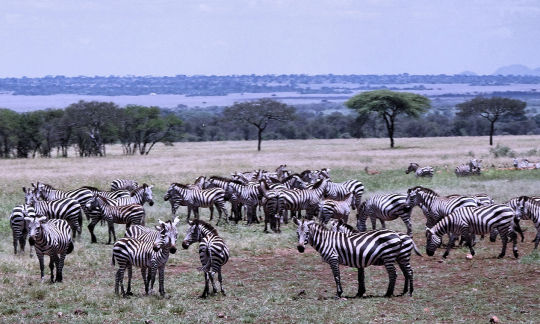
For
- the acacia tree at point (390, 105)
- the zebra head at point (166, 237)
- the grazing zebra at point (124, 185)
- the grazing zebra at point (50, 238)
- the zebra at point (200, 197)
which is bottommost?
the grazing zebra at point (124, 185)

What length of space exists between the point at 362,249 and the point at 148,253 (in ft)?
13.0

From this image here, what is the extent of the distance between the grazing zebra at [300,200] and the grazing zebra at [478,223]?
19.1ft

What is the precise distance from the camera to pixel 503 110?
72.5m

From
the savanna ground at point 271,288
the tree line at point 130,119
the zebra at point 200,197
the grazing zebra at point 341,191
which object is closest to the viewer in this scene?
the savanna ground at point 271,288

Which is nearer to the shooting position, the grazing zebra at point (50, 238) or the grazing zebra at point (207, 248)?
the grazing zebra at point (207, 248)

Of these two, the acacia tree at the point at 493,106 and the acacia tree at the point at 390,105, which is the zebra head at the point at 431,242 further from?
the acacia tree at the point at 493,106

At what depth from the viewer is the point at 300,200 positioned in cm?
2275

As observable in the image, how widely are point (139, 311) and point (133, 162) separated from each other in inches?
1597

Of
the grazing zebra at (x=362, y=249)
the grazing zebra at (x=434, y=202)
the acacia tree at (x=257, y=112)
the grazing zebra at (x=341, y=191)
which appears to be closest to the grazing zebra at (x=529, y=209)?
the grazing zebra at (x=434, y=202)

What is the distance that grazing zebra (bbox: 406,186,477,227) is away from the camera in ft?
64.1

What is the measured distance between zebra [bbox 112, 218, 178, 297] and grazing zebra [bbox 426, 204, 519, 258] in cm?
701

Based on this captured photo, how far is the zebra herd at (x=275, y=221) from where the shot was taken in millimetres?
13594

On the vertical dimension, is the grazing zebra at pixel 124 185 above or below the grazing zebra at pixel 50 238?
below

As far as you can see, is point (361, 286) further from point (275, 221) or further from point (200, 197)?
point (200, 197)
